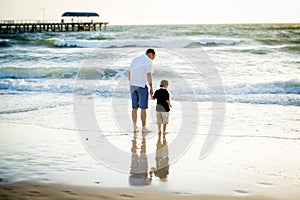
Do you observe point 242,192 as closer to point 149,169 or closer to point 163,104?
point 149,169

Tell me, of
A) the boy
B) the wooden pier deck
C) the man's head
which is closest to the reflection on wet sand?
the boy

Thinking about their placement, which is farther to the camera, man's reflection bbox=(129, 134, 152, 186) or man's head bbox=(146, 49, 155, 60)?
man's head bbox=(146, 49, 155, 60)

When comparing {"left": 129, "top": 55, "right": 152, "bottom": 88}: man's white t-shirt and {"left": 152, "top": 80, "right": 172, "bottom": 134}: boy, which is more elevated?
{"left": 129, "top": 55, "right": 152, "bottom": 88}: man's white t-shirt

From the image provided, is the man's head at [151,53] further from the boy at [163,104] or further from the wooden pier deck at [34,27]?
the wooden pier deck at [34,27]

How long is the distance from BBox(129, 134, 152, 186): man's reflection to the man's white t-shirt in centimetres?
136

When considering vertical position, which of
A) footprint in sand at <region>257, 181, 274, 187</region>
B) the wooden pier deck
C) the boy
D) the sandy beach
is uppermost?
the wooden pier deck

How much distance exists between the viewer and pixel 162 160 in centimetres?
591

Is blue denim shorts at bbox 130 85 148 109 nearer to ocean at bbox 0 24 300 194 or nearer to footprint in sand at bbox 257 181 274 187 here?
ocean at bbox 0 24 300 194

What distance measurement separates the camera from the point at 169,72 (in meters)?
19.7

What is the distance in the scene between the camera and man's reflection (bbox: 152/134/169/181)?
521 cm

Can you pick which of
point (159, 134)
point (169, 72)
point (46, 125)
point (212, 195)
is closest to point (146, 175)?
point (212, 195)

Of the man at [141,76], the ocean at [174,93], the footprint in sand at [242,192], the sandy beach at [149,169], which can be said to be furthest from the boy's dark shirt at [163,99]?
the footprint in sand at [242,192]

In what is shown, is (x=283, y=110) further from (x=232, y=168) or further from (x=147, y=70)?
(x=232, y=168)

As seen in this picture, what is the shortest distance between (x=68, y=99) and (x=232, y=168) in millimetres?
7891
